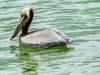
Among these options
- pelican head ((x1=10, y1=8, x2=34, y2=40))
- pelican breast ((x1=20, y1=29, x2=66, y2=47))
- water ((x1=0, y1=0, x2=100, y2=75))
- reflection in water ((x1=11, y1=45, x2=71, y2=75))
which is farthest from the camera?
pelican head ((x1=10, y1=8, x2=34, y2=40))

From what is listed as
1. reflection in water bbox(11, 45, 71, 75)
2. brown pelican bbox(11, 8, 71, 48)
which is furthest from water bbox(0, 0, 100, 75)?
brown pelican bbox(11, 8, 71, 48)

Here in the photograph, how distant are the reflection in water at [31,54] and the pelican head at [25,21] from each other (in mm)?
720

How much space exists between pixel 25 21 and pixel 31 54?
1.79m

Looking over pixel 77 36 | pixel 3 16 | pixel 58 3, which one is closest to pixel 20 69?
pixel 77 36

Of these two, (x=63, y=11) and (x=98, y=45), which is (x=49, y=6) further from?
(x=98, y=45)

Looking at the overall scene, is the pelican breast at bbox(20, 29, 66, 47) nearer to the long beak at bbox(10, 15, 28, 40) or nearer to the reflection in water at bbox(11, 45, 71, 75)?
the reflection in water at bbox(11, 45, 71, 75)

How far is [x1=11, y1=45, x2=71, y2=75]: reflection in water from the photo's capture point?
1341 centimetres

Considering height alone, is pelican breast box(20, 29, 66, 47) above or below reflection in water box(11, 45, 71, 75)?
above

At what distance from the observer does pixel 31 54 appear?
1466cm

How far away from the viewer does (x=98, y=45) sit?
14711 mm

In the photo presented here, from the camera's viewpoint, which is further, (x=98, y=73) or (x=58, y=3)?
(x=58, y=3)

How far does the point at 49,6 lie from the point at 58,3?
1.71ft

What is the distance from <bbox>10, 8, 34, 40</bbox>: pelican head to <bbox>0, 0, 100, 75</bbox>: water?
1.13 ft

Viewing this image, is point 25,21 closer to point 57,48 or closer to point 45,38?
point 45,38
